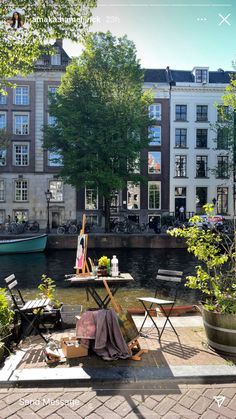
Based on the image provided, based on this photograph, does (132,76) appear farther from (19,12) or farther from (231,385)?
(231,385)

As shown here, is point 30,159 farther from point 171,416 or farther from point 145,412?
point 171,416

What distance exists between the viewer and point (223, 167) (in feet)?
109

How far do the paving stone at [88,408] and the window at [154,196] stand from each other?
31.8m

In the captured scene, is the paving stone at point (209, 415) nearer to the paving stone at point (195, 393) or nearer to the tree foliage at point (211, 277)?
the paving stone at point (195, 393)

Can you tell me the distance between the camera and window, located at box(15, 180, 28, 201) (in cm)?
3489

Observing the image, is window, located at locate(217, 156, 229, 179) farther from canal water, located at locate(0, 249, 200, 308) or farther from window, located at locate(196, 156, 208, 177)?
canal water, located at locate(0, 249, 200, 308)

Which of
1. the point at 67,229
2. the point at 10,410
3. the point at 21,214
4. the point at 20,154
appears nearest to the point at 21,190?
the point at 21,214

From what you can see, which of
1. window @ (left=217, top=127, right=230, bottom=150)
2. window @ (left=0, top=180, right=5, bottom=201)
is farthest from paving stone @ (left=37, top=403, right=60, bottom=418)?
window @ (left=0, top=180, right=5, bottom=201)

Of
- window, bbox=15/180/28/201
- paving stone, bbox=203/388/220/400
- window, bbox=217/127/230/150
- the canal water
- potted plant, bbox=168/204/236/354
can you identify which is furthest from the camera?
window, bbox=15/180/28/201

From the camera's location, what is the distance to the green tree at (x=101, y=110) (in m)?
24.6

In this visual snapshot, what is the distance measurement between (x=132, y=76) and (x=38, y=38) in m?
19.7

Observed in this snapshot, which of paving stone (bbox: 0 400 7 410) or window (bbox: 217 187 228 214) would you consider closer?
paving stone (bbox: 0 400 7 410)

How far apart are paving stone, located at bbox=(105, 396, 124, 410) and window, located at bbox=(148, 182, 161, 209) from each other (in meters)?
31.7

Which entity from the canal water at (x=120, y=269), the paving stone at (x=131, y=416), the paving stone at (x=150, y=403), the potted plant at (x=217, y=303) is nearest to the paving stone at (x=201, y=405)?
the paving stone at (x=150, y=403)
